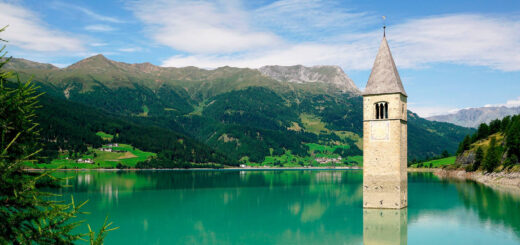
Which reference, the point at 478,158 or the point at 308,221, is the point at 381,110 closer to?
the point at 308,221

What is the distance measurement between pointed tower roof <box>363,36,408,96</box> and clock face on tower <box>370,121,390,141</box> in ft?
11.8

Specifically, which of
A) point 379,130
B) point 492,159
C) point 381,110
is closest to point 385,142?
point 379,130

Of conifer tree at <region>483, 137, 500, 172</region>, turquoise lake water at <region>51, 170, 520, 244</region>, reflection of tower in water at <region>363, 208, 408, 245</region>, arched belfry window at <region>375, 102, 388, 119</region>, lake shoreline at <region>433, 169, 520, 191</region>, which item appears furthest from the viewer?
conifer tree at <region>483, 137, 500, 172</region>

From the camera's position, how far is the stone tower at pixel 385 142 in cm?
4503

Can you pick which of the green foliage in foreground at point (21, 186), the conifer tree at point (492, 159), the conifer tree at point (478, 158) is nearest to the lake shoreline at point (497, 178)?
the conifer tree at point (492, 159)

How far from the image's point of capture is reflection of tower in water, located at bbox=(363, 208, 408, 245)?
35344mm

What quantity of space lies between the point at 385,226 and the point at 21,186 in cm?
3606

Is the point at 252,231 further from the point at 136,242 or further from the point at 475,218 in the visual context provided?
the point at 475,218

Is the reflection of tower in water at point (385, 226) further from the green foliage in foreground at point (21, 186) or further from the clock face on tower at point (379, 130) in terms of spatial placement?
the green foliage in foreground at point (21, 186)

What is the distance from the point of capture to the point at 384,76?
4747 cm

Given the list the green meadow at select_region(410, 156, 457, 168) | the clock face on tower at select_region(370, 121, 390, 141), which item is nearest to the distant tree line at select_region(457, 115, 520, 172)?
the green meadow at select_region(410, 156, 457, 168)

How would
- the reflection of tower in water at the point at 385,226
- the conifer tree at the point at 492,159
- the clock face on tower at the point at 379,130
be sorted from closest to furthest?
the reflection of tower in water at the point at 385,226, the clock face on tower at the point at 379,130, the conifer tree at the point at 492,159

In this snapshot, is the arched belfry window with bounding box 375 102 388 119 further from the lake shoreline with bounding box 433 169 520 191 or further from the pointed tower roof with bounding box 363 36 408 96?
the lake shoreline with bounding box 433 169 520 191

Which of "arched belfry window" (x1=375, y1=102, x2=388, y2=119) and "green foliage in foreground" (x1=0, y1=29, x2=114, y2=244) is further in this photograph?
"arched belfry window" (x1=375, y1=102, x2=388, y2=119)
